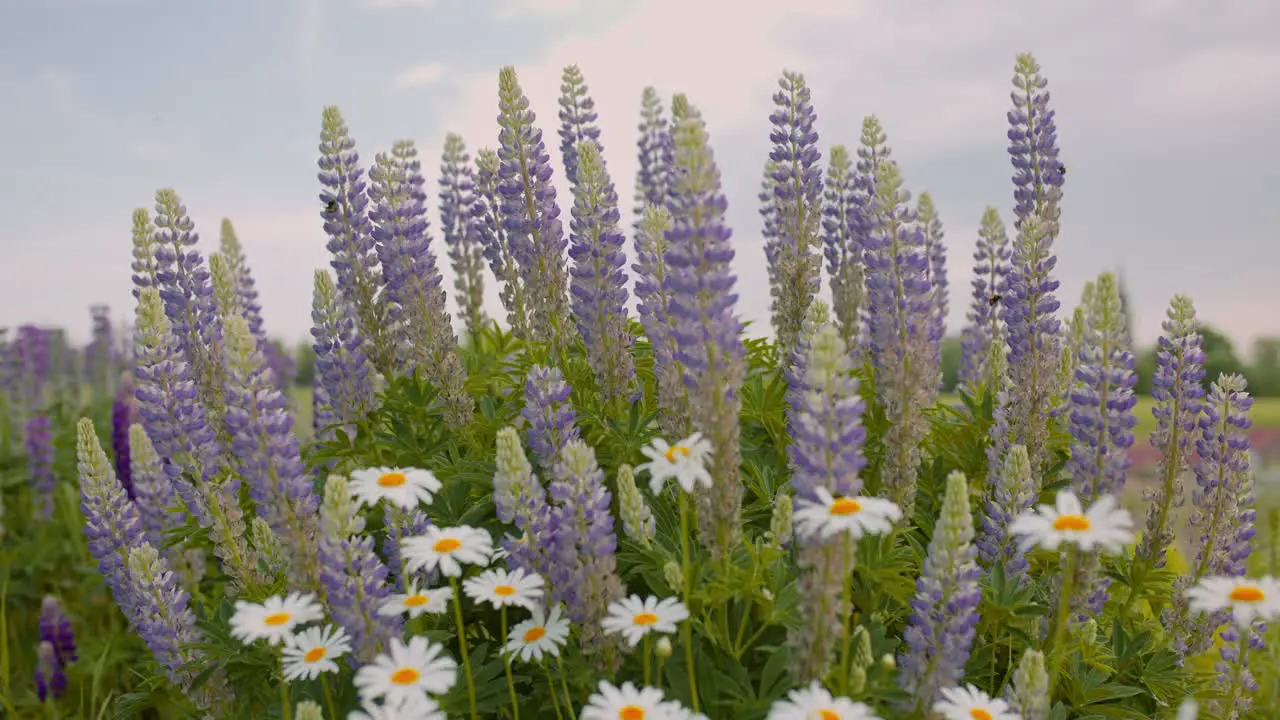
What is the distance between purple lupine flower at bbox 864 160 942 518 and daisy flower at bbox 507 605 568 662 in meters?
1.46

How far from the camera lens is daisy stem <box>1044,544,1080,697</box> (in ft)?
11.1

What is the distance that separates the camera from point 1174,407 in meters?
4.59

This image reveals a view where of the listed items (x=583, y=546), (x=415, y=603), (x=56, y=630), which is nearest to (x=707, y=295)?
(x=583, y=546)

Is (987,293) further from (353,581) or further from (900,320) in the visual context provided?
(353,581)

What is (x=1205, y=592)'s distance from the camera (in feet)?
11.5

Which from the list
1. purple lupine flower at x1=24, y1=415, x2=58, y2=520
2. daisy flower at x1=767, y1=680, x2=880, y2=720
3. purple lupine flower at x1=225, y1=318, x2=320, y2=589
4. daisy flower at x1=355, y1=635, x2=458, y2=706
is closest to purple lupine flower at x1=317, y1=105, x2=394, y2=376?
purple lupine flower at x1=225, y1=318, x2=320, y2=589

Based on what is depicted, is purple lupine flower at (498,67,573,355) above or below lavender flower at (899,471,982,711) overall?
above

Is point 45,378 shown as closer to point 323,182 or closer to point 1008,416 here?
point 323,182

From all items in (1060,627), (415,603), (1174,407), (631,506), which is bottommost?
(1060,627)

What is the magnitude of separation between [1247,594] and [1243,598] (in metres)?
0.03

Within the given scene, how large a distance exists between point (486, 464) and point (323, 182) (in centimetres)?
187

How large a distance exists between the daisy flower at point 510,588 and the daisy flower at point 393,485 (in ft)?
1.11

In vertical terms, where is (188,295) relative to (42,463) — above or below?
above

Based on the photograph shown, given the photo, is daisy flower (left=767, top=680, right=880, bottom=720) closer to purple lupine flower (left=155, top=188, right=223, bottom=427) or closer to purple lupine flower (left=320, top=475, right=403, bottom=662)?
purple lupine flower (left=320, top=475, right=403, bottom=662)
